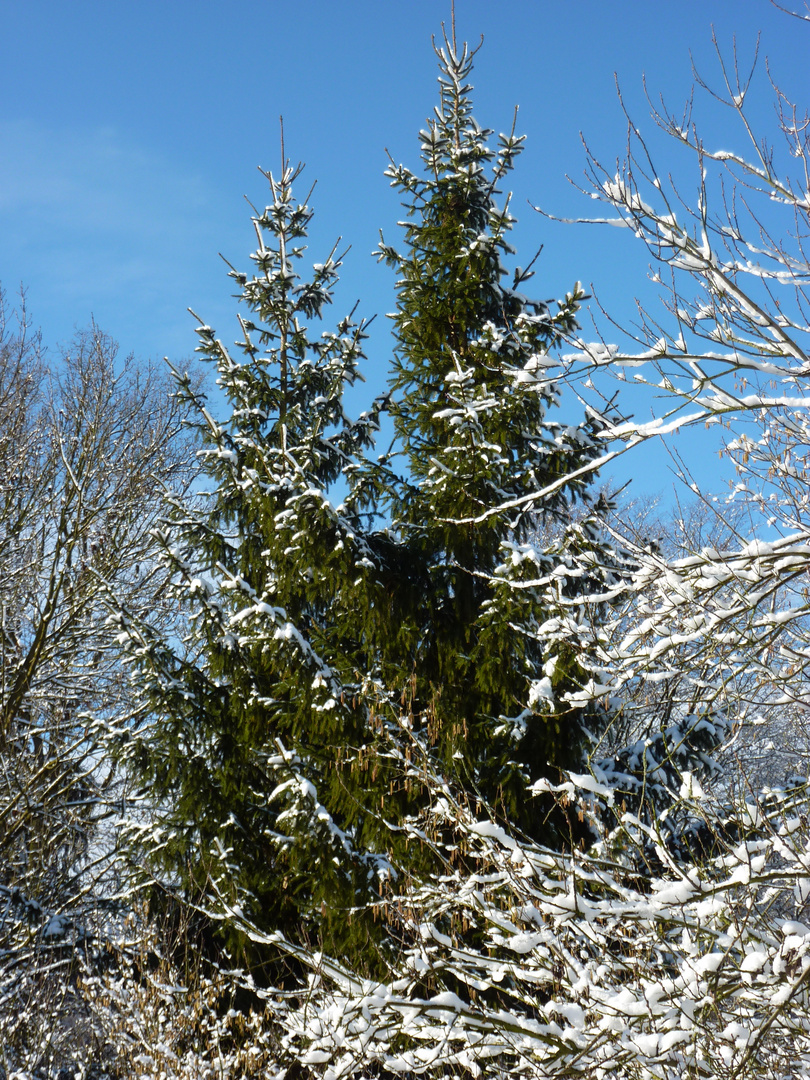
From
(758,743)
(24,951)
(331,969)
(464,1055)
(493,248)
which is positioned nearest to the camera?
(464,1055)

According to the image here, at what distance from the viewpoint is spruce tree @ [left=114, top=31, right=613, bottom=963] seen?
21.4 ft

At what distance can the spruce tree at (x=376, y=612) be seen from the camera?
21.4ft

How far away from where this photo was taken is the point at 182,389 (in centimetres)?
901

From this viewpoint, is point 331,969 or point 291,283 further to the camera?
point 291,283

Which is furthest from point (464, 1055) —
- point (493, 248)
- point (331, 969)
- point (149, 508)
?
point (149, 508)

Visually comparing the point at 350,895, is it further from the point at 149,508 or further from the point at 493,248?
the point at 149,508

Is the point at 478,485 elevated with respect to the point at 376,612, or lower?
A: elevated

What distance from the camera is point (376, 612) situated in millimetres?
7094

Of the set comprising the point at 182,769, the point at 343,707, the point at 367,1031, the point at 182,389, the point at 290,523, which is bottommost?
the point at 367,1031

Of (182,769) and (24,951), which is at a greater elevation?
(182,769)

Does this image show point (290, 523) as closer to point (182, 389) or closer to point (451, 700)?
point (451, 700)

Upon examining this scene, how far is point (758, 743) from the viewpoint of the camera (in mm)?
16375

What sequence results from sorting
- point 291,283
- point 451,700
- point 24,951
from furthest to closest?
point 291,283 < point 24,951 < point 451,700

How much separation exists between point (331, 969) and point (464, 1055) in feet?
2.76
